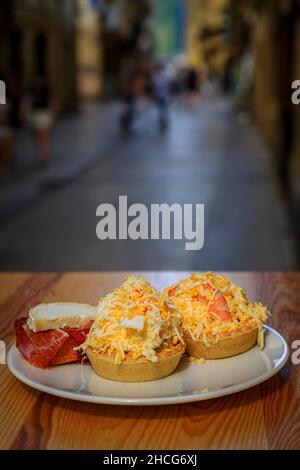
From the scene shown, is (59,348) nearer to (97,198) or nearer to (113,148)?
(97,198)

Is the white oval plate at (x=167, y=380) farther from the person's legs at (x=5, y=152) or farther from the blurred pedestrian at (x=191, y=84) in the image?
the blurred pedestrian at (x=191, y=84)

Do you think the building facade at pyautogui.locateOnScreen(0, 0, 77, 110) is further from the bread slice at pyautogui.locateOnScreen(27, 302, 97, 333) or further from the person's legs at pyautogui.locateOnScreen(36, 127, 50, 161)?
the bread slice at pyautogui.locateOnScreen(27, 302, 97, 333)

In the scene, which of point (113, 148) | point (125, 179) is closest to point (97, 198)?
point (125, 179)

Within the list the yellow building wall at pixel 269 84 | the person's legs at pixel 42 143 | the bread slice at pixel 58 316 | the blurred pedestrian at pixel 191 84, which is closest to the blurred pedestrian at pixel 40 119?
the person's legs at pixel 42 143

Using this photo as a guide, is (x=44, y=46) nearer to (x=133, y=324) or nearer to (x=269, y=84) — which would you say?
(x=269, y=84)

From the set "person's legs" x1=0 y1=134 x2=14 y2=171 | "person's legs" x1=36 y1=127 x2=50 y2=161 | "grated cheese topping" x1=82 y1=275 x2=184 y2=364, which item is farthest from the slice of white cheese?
"person's legs" x1=36 y1=127 x2=50 y2=161

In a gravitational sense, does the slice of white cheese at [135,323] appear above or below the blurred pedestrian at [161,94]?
below

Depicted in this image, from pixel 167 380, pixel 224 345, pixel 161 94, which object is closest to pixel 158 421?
pixel 167 380
